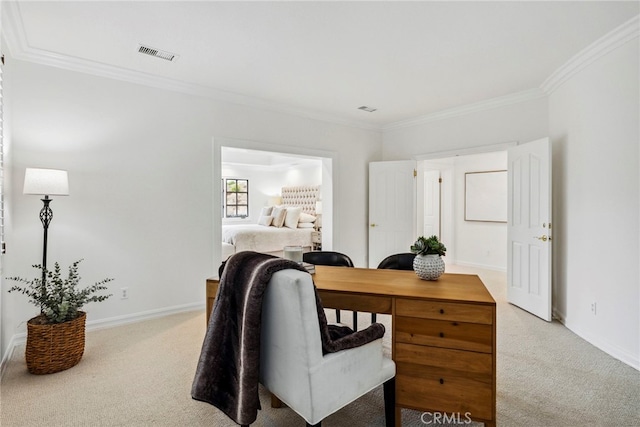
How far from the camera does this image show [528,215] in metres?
3.88

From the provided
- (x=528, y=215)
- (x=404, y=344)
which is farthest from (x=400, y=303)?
(x=528, y=215)

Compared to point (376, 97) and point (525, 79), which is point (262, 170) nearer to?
point (376, 97)

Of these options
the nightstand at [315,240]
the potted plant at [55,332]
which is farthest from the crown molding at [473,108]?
the potted plant at [55,332]

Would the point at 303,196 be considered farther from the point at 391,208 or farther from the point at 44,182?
the point at 44,182

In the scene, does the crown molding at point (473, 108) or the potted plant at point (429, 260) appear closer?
the potted plant at point (429, 260)

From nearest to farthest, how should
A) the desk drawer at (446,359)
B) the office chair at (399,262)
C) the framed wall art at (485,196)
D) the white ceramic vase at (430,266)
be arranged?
the desk drawer at (446,359)
the white ceramic vase at (430,266)
the office chair at (399,262)
the framed wall art at (485,196)

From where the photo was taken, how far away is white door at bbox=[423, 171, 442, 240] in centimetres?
709

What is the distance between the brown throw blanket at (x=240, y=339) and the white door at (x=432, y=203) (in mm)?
5797

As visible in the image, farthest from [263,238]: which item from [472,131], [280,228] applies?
[472,131]

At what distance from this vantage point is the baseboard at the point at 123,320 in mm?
2931

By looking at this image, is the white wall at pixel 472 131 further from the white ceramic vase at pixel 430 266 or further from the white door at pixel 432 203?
the white ceramic vase at pixel 430 266

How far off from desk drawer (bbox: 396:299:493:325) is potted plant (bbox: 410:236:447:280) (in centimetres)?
38

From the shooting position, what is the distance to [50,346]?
2465 mm

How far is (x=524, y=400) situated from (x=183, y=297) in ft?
11.0
